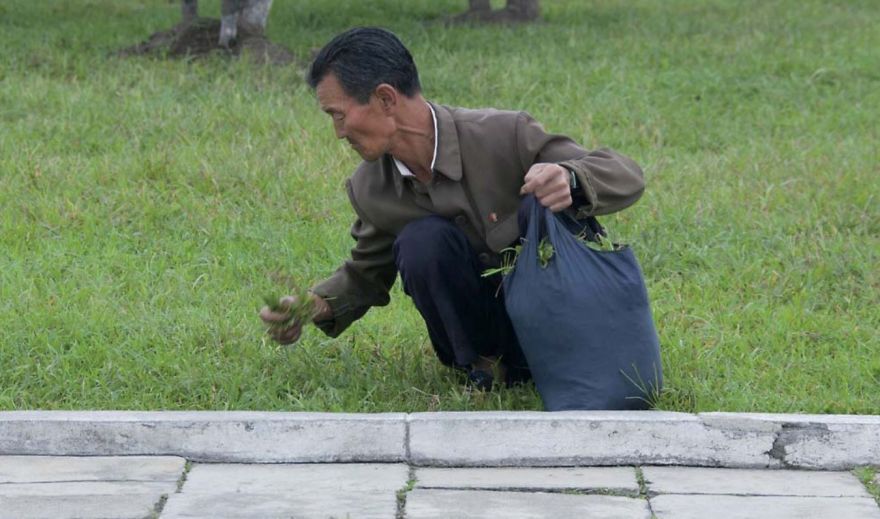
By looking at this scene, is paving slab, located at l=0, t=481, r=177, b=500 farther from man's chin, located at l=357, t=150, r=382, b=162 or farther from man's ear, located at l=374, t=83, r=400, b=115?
man's ear, located at l=374, t=83, r=400, b=115

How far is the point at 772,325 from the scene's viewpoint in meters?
5.37

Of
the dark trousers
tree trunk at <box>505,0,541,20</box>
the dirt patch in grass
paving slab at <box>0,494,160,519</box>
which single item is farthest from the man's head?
tree trunk at <box>505,0,541,20</box>

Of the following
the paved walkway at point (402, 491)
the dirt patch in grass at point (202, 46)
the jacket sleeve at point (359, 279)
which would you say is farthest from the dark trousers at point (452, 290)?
the dirt patch in grass at point (202, 46)

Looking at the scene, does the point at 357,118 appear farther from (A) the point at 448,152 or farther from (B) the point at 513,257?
(B) the point at 513,257

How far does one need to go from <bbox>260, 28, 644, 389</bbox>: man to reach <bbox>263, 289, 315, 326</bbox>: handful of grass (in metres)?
0.02

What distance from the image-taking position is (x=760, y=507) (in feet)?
11.9

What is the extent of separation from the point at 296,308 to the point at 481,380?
637mm

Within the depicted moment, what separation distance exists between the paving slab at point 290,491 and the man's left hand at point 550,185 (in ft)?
2.79

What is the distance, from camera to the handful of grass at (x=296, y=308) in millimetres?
4453

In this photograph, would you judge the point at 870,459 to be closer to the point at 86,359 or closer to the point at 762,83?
the point at 86,359

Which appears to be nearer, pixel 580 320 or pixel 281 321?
pixel 580 320

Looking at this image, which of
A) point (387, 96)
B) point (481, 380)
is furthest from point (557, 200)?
point (481, 380)

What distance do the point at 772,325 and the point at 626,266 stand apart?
1325mm

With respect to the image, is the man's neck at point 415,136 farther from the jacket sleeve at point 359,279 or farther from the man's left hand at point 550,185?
the man's left hand at point 550,185
